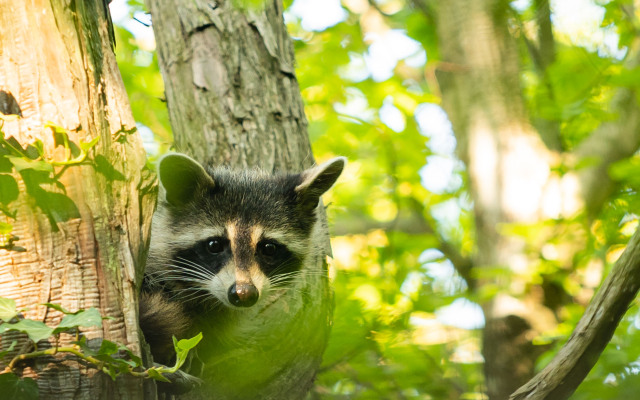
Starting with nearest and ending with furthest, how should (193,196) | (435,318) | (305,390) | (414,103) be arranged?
(305,390) < (193,196) < (435,318) < (414,103)

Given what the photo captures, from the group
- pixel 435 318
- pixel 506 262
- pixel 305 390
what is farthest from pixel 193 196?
pixel 506 262

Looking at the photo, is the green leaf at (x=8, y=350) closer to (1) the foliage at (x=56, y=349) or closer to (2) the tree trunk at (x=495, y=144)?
(1) the foliage at (x=56, y=349)

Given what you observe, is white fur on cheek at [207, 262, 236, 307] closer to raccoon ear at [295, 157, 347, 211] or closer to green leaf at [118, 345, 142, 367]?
raccoon ear at [295, 157, 347, 211]

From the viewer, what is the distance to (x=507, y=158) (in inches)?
273

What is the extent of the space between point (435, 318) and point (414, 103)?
11.4 ft

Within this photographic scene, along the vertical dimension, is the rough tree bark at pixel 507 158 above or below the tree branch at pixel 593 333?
above

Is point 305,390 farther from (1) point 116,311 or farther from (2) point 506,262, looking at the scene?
(2) point 506,262

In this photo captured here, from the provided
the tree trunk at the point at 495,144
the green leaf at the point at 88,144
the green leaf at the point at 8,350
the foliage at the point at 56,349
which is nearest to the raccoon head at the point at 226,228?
the green leaf at the point at 88,144

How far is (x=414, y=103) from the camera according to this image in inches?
290

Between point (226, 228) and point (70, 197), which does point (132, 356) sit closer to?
point (70, 197)

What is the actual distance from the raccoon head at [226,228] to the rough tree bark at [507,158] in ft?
8.15

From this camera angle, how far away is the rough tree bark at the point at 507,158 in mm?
6082

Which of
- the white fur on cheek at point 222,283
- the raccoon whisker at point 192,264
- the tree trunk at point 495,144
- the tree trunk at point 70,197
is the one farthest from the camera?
the tree trunk at point 495,144

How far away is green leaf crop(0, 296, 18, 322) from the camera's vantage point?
72.5 inches
